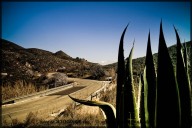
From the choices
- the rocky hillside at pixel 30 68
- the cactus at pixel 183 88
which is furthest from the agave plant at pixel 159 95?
the rocky hillside at pixel 30 68

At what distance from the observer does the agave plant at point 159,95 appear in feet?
4.38

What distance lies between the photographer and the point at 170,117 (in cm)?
135

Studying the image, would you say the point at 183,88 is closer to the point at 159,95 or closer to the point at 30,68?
the point at 159,95

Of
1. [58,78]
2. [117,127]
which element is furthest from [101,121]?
[58,78]

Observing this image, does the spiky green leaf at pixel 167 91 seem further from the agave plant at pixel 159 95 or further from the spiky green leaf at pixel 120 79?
the spiky green leaf at pixel 120 79

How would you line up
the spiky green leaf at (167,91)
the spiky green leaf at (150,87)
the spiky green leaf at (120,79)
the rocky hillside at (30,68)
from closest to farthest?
1. the spiky green leaf at (167,91)
2. the spiky green leaf at (150,87)
3. the spiky green leaf at (120,79)
4. the rocky hillside at (30,68)

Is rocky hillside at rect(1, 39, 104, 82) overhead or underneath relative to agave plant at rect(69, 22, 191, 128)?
overhead

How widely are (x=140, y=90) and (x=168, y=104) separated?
0.46m

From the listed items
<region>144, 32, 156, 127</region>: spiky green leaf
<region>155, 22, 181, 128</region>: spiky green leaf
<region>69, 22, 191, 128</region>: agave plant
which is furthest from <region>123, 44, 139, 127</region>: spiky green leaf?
<region>155, 22, 181, 128</region>: spiky green leaf

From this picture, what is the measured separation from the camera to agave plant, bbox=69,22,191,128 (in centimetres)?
134

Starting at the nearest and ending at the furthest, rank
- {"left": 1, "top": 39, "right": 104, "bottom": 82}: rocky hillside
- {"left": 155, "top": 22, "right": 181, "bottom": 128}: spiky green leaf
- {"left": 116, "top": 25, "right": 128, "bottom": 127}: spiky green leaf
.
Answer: {"left": 155, "top": 22, "right": 181, "bottom": 128}: spiky green leaf, {"left": 116, "top": 25, "right": 128, "bottom": 127}: spiky green leaf, {"left": 1, "top": 39, "right": 104, "bottom": 82}: rocky hillside

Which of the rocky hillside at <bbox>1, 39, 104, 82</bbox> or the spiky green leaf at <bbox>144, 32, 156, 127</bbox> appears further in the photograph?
the rocky hillside at <bbox>1, 39, 104, 82</bbox>

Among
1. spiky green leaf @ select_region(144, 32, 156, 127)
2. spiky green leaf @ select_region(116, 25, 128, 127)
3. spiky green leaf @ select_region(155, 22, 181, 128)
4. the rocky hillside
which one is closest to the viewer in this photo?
spiky green leaf @ select_region(155, 22, 181, 128)

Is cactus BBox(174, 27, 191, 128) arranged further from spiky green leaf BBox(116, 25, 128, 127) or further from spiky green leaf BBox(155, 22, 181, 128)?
spiky green leaf BBox(116, 25, 128, 127)
